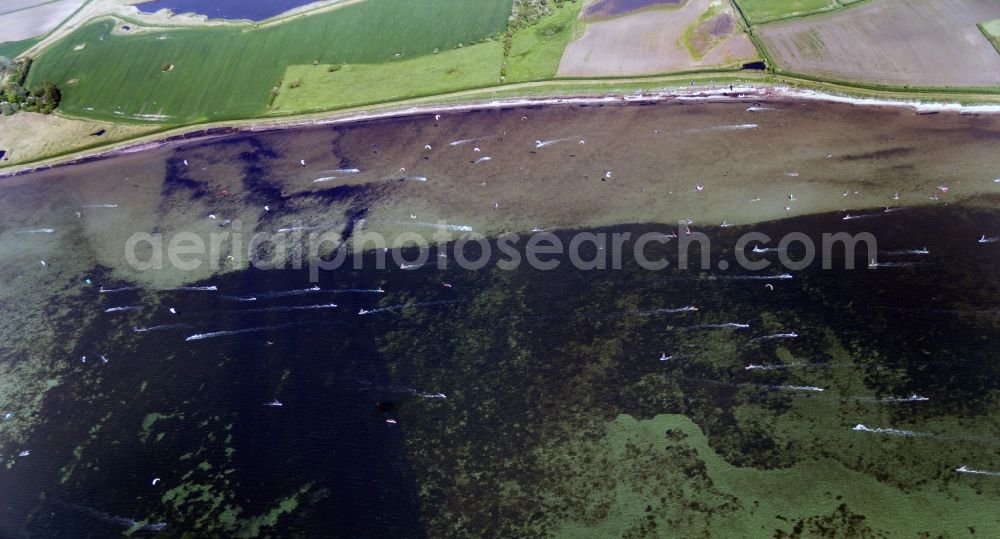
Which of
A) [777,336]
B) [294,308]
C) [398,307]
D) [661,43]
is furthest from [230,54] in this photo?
[777,336]

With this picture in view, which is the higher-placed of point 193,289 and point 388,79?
point 388,79

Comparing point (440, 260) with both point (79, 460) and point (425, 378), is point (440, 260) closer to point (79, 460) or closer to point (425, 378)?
point (425, 378)

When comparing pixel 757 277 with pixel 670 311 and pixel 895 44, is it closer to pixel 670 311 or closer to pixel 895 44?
pixel 670 311

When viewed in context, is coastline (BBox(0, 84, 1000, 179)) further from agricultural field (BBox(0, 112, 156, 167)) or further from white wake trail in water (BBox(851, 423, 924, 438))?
white wake trail in water (BBox(851, 423, 924, 438))

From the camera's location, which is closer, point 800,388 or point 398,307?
point 800,388

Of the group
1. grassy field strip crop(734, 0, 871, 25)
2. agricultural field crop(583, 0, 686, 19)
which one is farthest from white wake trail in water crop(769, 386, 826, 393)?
agricultural field crop(583, 0, 686, 19)

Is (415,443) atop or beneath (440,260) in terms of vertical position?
beneath

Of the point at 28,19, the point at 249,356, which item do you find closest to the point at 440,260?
the point at 249,356
